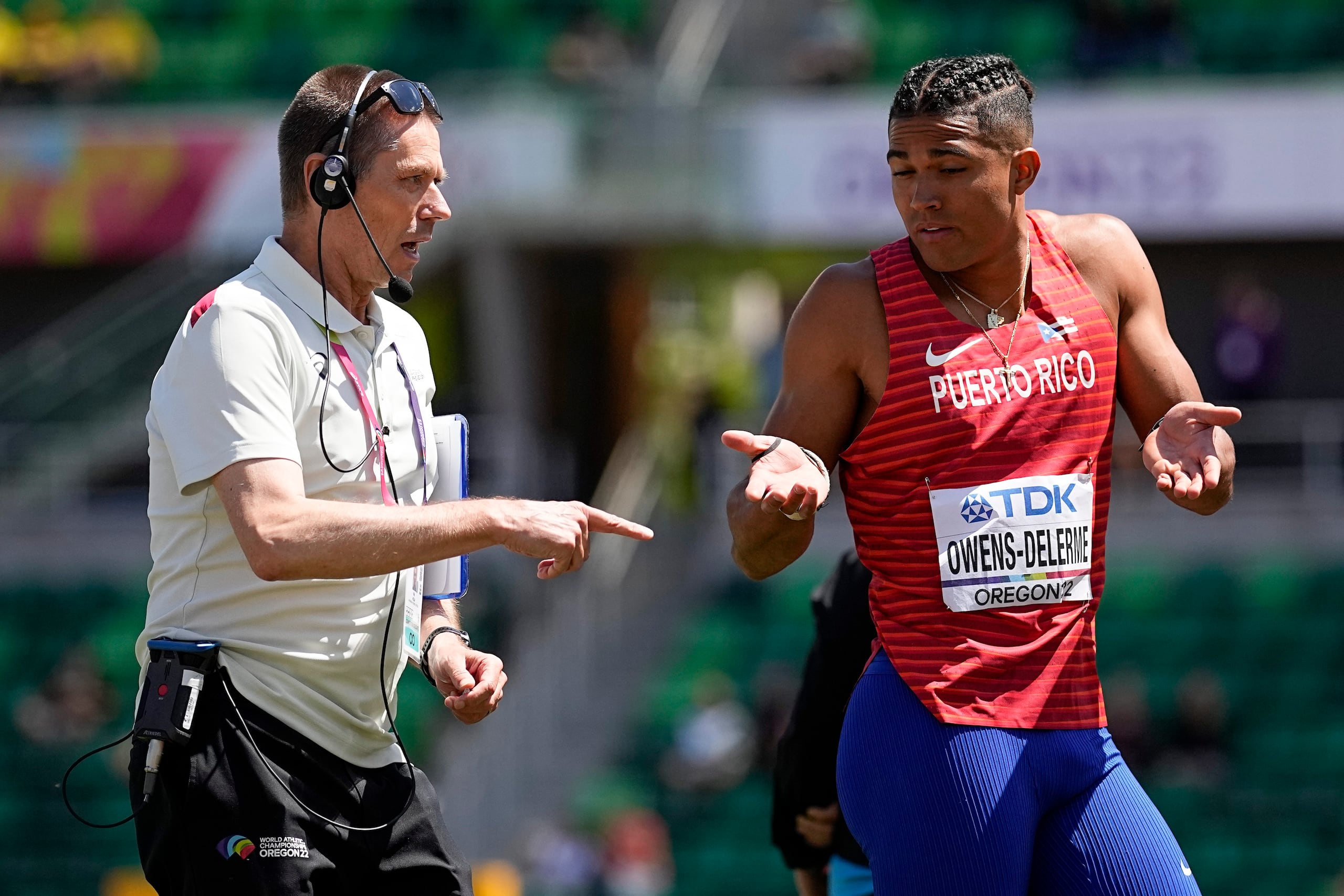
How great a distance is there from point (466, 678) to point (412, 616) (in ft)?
0.55

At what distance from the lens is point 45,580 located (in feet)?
41.1

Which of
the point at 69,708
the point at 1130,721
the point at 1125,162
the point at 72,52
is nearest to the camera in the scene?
the point at 1130,721

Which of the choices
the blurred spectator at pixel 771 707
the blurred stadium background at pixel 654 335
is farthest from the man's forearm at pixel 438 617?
the blurred spectator at pixel 771 707

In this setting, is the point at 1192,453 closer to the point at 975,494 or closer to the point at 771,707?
the point at 975,494

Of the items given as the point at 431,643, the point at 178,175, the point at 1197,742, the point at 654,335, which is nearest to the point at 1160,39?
the point at 654,335

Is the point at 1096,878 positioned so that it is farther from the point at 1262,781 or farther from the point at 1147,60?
the point at 1147,60

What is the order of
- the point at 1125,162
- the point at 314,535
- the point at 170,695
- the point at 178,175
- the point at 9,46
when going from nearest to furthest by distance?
the point at 314,535
the point at 170,695
the point at 1125,162
the point at 178,175
the point at 9,46

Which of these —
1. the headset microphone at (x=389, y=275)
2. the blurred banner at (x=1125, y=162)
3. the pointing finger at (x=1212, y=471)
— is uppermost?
the blurred banner at (x=1125, y=162)

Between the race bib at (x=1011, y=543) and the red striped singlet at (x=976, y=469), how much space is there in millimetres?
12

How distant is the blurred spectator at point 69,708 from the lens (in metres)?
11.3

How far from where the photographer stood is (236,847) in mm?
2934

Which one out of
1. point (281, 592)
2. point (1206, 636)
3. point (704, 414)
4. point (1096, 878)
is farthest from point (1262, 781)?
point (281, 592)

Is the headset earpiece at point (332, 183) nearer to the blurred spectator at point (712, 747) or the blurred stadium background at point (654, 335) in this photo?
the blurred stadium background at point (654, 335)

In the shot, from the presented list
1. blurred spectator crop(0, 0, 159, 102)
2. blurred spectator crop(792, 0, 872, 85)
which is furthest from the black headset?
blurred spectator crop(0, 0, 159, 102)
